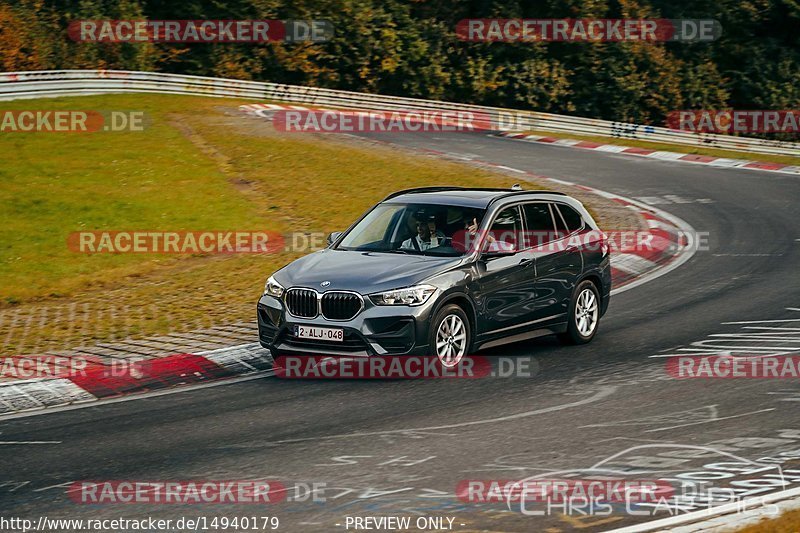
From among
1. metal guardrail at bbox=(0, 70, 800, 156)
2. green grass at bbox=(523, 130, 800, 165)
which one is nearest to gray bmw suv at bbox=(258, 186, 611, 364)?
green grass at bbox=(523, 130, 800, 165)

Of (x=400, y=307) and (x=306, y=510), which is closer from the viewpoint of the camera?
(x=306, y=510)

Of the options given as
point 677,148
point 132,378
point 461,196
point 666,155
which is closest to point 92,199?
point 132,378

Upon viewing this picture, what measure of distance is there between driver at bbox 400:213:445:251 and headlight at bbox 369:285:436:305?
3.26 feet

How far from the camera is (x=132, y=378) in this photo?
1152 centimetres

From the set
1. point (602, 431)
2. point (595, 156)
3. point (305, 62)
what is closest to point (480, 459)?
point (602, 431)

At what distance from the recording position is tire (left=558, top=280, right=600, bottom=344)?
13.1 metres

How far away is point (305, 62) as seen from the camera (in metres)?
50.1

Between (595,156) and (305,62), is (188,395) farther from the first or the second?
(305,62)

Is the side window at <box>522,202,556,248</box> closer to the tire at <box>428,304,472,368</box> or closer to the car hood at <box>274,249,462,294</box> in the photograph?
the car hood at <box>274,249,462,294</box>

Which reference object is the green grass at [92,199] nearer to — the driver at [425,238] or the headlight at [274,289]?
the headlight at [274,289]

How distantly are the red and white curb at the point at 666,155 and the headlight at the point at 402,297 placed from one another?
23036mm

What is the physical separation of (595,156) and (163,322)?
22345 millimetres

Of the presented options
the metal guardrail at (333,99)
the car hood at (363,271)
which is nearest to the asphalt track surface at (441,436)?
the car hood at (363,271)

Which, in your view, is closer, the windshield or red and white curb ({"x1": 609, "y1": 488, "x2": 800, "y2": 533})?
red and white curb ({"x1": 609, "y1": 488, "x2": 800, "y2": 533})
